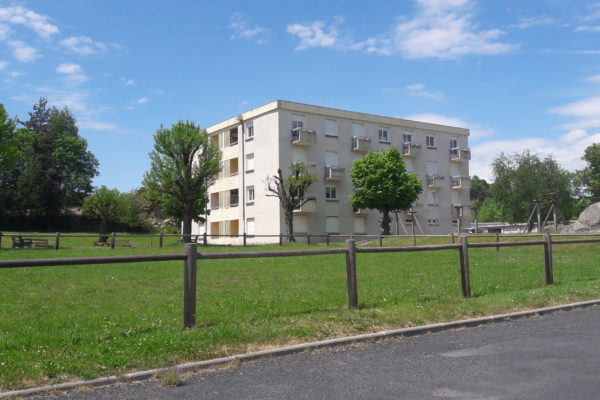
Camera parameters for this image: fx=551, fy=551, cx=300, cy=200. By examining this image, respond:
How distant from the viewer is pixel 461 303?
10008mm

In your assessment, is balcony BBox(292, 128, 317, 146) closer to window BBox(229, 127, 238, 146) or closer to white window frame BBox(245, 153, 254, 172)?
white window frame BBox(245, 153, 254, 172)

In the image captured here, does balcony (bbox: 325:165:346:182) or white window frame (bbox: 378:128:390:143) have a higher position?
white window frame (bbox: 378:128:390:143)

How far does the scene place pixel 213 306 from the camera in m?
9.63

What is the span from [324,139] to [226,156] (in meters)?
10.2

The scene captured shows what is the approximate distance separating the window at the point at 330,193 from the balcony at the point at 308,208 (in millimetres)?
2180

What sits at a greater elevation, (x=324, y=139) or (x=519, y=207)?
(x=324, y=139)

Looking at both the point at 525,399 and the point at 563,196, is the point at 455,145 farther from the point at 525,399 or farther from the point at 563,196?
the point at 525,399

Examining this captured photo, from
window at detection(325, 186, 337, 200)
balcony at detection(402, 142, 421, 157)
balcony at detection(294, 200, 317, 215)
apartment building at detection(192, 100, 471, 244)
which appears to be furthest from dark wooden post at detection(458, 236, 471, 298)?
balcony at detection(402, 142, 421, 157)

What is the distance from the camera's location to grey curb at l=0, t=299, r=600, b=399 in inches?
213

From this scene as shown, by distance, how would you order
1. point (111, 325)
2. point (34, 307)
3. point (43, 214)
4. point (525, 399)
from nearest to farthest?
point (525, 399), point (111, 325), point (34, 307), point (43, 214)

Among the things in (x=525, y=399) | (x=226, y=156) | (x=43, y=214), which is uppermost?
(x=226, y=156)

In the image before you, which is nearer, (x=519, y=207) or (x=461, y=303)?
(x=461, y=303)

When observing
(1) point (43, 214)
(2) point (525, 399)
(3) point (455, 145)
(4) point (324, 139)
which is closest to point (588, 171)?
(3) point (455, 145)

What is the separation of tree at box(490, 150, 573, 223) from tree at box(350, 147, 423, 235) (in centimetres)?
1810
